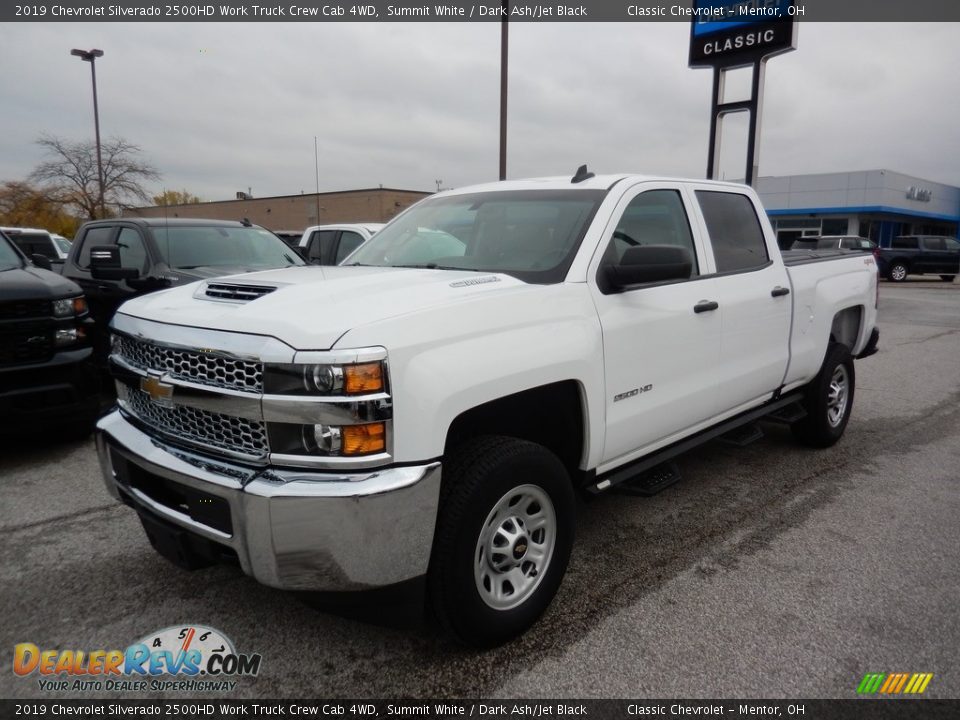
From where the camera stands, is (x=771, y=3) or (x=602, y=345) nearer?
(x=602, y=345)

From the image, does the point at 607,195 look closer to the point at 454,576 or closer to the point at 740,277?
the point at 740,277

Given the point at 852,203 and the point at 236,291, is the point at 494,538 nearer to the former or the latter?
the point at 236,291

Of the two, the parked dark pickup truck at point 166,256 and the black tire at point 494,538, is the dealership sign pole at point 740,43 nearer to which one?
the parked dark pickup truck at point 166,256

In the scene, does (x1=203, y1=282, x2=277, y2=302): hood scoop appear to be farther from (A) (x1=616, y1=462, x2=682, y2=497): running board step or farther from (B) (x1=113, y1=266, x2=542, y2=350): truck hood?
(A) (x1=616, y1=462, x2=682, y2=497): running board step

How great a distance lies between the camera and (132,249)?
6.98m

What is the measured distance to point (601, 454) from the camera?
315cm

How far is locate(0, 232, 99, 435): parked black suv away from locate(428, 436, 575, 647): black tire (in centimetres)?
374

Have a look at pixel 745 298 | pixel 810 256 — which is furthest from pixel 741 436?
pixel 810 256

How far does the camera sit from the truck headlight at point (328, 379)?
221 centimetres

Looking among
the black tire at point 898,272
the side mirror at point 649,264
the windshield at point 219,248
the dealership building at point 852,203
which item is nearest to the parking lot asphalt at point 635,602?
the side mirror at point 649,264

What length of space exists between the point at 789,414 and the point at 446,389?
3.59 metres

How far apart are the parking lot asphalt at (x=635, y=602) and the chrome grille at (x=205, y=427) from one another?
56 cm

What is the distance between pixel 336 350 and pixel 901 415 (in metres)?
6.18

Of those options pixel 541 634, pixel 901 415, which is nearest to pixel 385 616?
pixel 541 634
